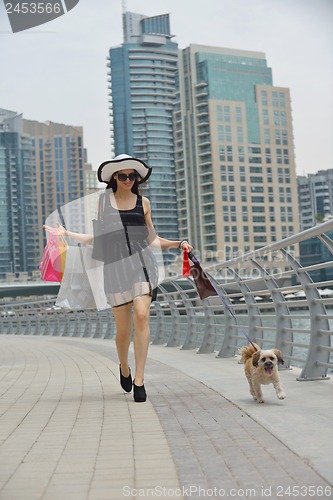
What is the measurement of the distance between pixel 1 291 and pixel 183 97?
103812mm

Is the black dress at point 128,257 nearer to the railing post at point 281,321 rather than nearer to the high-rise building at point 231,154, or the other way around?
the railing post at point 281,321

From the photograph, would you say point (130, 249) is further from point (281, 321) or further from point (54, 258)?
point (281, 321)

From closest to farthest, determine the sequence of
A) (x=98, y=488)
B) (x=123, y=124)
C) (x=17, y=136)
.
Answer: (x=98, y=488)
(x=17, y=136)
(x=123, y=124)

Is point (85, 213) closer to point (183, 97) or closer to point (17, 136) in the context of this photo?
point (17, 136)

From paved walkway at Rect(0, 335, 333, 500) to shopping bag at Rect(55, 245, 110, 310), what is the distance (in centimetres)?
81

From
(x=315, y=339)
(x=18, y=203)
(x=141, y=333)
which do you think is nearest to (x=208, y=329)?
(x=315, y=339)

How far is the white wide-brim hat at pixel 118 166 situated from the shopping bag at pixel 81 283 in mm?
863

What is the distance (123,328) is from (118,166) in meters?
1.35

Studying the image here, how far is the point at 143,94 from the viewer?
192 m

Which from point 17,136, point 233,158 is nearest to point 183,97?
point 233,158

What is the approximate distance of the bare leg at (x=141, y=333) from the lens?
657cm

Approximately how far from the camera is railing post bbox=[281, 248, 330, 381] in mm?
7488

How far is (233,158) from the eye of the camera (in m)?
164

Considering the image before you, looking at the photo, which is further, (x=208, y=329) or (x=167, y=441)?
(x=208, y=329)
